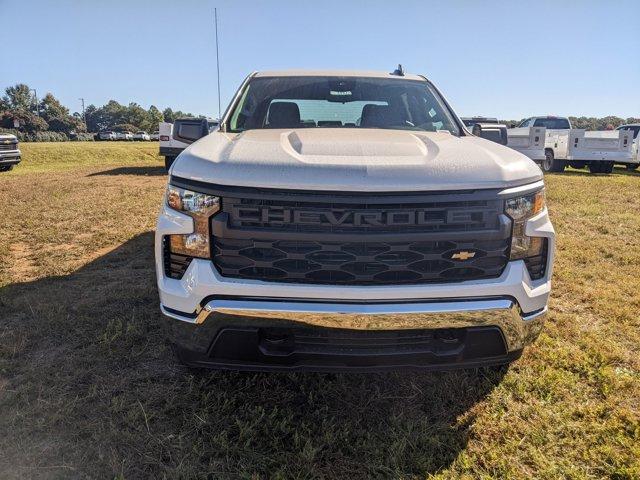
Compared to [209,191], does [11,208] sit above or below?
below

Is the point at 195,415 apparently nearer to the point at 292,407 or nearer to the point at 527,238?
the point at 292,407

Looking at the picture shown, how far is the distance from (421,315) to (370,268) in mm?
295

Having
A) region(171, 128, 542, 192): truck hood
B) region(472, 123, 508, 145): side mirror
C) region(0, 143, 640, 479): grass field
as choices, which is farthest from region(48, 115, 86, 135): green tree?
region(171, 128, 542, 192): truck hood

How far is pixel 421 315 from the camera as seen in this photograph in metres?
2.01

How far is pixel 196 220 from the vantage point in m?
2.07

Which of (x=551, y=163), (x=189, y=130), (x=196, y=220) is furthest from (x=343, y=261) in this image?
(x=551, y=163)

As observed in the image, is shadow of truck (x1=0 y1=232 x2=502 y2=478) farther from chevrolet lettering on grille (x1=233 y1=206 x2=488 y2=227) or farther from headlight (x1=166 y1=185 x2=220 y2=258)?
chevrolet lettering on grille (x1=233 y1=206 x2=488 y2=227)

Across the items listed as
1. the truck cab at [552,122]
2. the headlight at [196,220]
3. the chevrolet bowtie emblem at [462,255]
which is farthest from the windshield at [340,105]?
the truck cab at [552,122]

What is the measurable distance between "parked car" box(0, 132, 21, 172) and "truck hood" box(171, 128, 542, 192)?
677 inches

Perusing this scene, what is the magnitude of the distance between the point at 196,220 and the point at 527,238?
58.7 inches

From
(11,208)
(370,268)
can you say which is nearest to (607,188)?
(370,268)

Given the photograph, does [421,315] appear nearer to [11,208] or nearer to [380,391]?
[380,391]

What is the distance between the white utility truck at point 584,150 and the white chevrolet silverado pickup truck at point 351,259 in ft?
48.5

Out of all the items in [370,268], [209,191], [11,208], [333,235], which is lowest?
[11,208]
